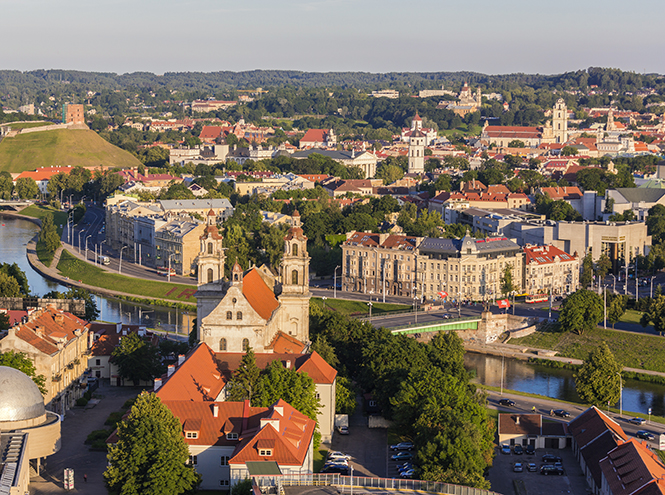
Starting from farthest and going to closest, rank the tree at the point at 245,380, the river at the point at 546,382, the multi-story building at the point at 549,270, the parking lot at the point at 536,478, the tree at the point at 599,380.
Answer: the multi-story building at the point at 549,270
the river at the point at 546,382
the tree at the point at 599,380
the tree at the point at 245,380
the parking lot at the point at 536,478

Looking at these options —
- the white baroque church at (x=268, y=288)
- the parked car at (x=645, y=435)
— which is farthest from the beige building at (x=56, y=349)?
the parked car at (x=645, y=435)

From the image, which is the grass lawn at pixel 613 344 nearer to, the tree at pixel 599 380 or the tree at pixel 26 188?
the tree at pixel 599 380

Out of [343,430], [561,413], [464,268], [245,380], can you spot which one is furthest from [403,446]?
[464,268]

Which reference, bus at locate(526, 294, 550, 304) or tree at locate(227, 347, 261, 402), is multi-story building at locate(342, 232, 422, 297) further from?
tree at locate(227, 347, 261, 402)

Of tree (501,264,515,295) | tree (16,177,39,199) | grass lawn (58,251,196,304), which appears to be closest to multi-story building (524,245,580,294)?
tree (501,264,515,295)

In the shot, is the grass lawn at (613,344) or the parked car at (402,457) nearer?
the parked car at (402,457)

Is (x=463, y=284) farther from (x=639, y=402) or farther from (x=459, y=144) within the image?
(x=459, y=144)

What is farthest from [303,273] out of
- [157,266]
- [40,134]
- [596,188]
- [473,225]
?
[40,134]
